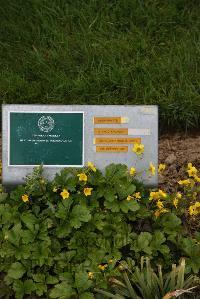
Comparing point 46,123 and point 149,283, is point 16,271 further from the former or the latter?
point 46,123

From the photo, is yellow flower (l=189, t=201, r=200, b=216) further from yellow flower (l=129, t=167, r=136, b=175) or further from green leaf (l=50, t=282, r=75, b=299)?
green leaf (l=50, t=282, r=75, b=299)

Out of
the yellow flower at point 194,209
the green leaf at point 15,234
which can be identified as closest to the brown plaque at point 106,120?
the yellow flower at point 194,209

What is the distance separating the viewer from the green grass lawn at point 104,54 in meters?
4.11

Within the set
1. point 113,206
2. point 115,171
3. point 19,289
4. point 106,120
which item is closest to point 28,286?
point 19,289

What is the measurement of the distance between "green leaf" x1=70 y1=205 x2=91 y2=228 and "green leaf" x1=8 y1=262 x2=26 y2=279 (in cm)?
32

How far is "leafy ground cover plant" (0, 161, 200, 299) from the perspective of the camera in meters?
2.84

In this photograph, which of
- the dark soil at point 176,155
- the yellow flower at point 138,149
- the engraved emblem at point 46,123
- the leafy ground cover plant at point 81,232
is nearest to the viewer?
the leafy ground cover plant at point 81,232

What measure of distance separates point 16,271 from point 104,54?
2015mm

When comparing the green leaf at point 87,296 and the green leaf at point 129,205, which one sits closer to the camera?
the green leaf at point 87,296

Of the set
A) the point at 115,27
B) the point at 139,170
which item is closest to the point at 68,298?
the point at 139,170

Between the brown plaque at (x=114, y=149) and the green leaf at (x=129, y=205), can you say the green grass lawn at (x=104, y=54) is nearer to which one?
the brown plaque at (x=114, y=149)

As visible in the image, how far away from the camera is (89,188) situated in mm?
2977

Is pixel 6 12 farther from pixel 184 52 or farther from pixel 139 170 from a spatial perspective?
pixel 139 170

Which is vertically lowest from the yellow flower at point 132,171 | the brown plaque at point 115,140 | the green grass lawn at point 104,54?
the yellow flower at point 132,171
